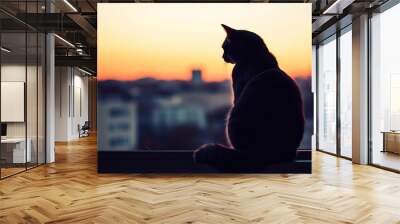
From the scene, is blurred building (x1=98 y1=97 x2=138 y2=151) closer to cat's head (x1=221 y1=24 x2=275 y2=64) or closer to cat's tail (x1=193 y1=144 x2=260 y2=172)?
cat's tail (x1=193 y1=144 x2=260 y2=172)

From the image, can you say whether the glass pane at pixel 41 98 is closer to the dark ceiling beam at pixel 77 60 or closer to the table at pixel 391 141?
the dark ceiling beam at pixel 77 60

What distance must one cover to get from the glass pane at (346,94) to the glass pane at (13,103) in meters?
6.89

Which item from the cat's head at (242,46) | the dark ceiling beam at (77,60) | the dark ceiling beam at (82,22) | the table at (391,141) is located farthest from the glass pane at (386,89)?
the dark ceiling beam at (77,60)

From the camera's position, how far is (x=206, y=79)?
21.6 feet

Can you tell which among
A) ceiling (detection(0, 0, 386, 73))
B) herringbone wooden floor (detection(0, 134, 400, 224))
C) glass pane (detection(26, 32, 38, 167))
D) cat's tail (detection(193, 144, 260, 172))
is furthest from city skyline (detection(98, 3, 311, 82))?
herringbone wooden floor (detection(0, 134, 400, 224))

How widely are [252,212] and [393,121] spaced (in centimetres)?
462

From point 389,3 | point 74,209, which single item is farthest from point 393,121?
point 74,209

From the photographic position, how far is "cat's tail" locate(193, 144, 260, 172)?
6.51m

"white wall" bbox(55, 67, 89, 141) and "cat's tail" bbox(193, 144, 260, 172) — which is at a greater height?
"white wall" bbox(55, 67, 89, 141)

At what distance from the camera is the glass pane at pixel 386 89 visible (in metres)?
7.25

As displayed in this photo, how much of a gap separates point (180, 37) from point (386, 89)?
423 cm

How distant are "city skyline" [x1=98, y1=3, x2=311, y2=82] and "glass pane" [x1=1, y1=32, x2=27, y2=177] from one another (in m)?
1.57

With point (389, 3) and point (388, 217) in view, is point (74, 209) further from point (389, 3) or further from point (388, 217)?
point (389, 3)

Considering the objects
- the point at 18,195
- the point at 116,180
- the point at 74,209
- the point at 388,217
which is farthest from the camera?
the point at 116,180
